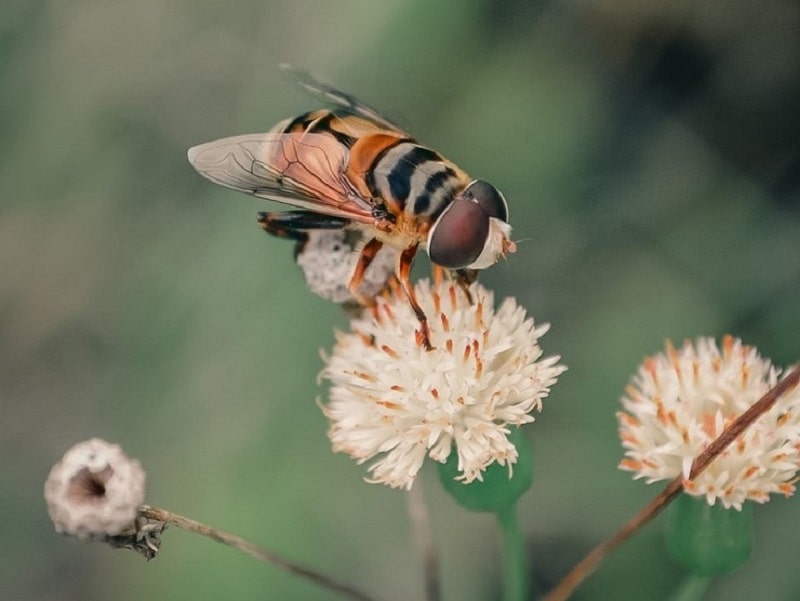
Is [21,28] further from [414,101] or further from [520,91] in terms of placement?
[520,91]

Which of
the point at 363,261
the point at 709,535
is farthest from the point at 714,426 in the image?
the point at 363,261

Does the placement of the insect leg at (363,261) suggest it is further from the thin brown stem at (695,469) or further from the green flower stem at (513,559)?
the thin brown stem at (695,469)

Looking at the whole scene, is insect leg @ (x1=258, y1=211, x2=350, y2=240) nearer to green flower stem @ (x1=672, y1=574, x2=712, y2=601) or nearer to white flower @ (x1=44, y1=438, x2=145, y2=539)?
white flower @ (x1=44, y1=438, x2=145, y2=539)

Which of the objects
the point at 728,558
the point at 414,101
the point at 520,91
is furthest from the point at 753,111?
the point at 728,558

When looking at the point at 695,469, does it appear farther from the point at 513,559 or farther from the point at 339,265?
the point at 339,265

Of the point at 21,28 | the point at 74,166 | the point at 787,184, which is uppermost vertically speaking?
the point at 787,184
